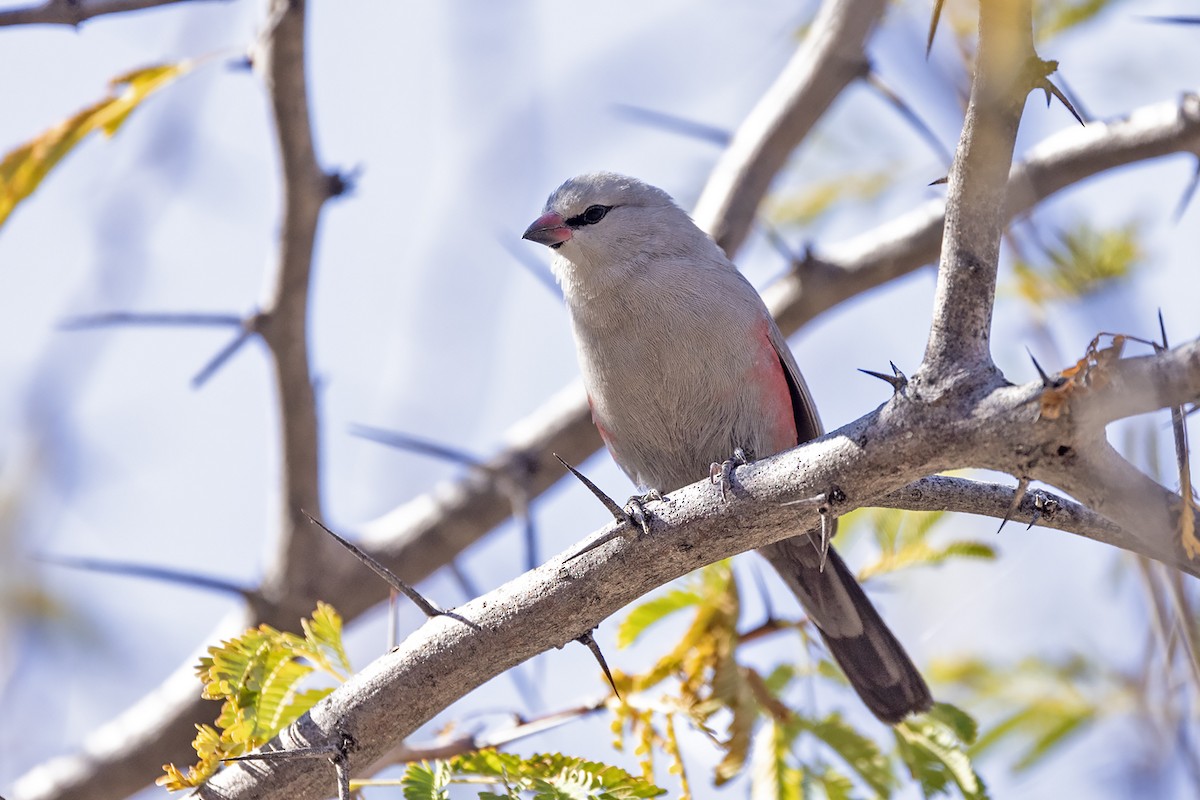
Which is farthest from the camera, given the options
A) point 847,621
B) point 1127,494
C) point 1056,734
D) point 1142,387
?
point 1056,734

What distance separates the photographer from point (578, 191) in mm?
5324

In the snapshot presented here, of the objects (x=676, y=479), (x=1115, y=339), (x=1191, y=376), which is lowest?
(x=1191, y=376)

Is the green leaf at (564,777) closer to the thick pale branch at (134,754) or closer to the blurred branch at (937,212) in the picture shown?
the thick pale branch at (134,754)

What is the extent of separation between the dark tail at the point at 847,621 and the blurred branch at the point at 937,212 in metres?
1.29

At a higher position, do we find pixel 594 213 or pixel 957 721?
pixel 594 213

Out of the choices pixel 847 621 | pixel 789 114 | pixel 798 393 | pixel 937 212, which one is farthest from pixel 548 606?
→ pixel 789 114

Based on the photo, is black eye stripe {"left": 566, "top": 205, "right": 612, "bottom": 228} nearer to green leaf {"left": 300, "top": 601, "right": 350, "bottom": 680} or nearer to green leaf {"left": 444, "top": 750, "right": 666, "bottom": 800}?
green leaf {"left": 300, "top": 601, "right": 350, "bottom": 680}

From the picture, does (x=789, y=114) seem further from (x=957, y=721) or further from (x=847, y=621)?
(x=957, y=721)

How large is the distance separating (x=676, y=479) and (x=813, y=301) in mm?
1220

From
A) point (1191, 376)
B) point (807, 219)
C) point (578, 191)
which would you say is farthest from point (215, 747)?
point (807, 219)

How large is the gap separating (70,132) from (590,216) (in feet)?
7.23

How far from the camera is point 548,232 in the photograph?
517cm

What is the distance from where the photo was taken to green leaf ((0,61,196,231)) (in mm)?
3809

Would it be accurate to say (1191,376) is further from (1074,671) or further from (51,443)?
(51,443)
